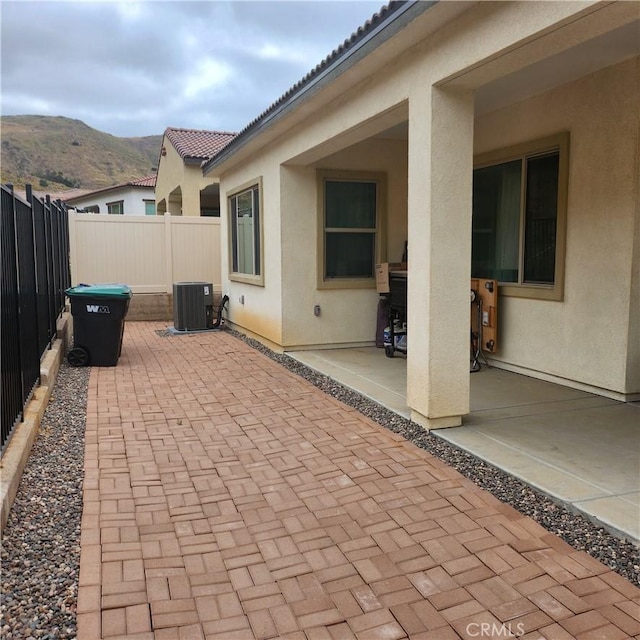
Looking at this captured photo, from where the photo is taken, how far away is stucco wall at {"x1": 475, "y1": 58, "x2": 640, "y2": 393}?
5.30m

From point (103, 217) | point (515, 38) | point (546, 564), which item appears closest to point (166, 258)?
point (103, 217)

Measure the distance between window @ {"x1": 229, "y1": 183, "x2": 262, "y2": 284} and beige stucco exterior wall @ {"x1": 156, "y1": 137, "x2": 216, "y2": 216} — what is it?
14.2ft

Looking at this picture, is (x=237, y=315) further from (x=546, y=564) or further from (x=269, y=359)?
(x=546, y=564)

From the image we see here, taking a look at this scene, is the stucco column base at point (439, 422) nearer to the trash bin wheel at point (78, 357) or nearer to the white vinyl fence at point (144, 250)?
the trash bin wheel at point (78, 357)

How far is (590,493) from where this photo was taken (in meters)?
3.50

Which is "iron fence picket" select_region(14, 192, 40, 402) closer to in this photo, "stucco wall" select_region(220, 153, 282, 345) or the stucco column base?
the stucco column base

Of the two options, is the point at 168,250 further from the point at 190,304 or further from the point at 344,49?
the point at 344,49

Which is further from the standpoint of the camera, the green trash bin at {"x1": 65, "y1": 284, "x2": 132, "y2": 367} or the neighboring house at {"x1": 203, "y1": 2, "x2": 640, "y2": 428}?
the green trash bin at {"x1": 65, "y1": 284, "x2": 132, "y2": 367}

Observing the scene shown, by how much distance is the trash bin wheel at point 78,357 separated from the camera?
777cm

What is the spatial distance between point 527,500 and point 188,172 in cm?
1579

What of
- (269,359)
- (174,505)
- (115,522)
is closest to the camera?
(115,522)

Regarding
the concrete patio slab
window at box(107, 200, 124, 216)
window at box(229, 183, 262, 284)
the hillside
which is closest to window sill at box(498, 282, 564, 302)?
the concrete patio slab

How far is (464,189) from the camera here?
4.62 m

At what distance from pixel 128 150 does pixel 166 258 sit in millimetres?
94161
